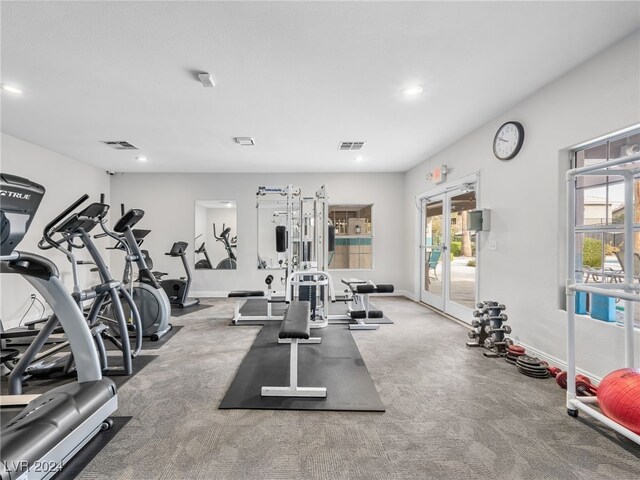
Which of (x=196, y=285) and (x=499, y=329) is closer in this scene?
(x=499, y=329)

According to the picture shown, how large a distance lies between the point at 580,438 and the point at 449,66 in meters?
2.75

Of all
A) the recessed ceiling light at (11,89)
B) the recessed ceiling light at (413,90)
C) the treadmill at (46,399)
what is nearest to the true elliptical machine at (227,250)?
the recessed ceiling light at (11,89)

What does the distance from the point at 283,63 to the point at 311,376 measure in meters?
2.64

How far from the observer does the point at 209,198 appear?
6250 millimetres

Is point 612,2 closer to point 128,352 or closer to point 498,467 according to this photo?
point 498,467

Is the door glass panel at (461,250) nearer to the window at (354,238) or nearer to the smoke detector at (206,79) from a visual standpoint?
the window at (354,238)

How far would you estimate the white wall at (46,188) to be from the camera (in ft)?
13.1

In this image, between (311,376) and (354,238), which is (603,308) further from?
(354,238)

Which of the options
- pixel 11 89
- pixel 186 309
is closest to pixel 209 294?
pixel 186 309

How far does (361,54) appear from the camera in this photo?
2.27 metres

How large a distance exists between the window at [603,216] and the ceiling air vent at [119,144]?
5.47 metres

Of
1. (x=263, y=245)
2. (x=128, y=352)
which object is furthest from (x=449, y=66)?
(x=263, y=245)

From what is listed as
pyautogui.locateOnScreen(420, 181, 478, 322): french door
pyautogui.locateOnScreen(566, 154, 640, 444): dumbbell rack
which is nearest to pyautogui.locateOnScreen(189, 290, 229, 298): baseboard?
pyautogui.locateOnScreen(420, 181, 478, 322): french door

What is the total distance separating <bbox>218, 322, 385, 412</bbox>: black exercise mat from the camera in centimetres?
216
